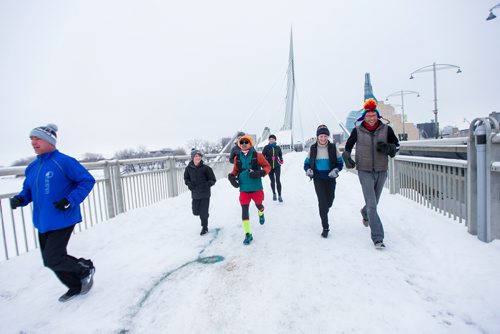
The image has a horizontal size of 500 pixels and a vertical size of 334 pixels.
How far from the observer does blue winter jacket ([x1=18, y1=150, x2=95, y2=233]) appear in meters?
2.65

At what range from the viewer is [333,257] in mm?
3492

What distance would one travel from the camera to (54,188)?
2686 mm

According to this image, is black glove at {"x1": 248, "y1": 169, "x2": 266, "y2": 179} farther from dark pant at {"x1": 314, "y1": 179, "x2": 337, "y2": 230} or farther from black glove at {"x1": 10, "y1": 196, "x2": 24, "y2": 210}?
black glove at {"x1": 10, "y1": 196, "x2": 24, "y2": 210}

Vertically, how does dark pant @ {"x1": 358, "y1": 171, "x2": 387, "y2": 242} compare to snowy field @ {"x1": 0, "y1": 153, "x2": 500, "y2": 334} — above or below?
above

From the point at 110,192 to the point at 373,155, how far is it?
509 centimetres

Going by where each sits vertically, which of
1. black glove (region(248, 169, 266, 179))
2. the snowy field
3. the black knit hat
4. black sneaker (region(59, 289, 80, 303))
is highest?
the black knit hat

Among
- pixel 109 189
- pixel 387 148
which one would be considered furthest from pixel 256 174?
pixel 109 189

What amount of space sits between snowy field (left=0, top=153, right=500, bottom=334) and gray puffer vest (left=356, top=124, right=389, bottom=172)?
113 centimetres

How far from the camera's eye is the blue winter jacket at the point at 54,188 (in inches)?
104

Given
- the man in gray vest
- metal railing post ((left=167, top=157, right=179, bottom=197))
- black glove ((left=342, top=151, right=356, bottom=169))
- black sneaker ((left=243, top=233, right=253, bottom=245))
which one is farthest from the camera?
metal railing post ((left=167, top=157, right=179, bottom=197))

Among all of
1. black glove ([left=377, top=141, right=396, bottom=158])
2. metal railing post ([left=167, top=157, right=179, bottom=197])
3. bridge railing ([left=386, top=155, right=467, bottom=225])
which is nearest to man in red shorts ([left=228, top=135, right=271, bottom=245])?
black glove ([left=377, top=141, right=396, bottom=158])

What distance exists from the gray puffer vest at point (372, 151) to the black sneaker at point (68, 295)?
12.6 ft

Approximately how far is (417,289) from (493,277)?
0.73m

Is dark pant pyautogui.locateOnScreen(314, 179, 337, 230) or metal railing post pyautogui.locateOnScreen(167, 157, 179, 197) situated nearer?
dark pant pyautogui.locateOnScreen(314, 179, 337, 230)
